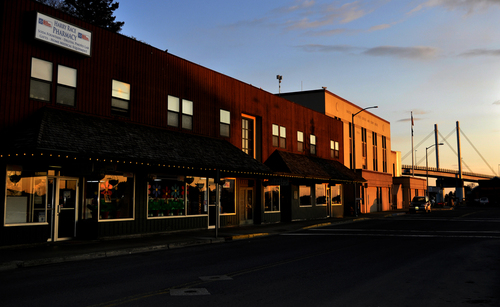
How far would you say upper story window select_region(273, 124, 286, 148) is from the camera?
30.1m

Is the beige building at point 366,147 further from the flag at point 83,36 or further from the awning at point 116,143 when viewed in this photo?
the flag at point 83,36

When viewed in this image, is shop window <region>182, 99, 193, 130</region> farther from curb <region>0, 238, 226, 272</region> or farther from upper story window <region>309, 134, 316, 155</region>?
upper story window <region>309, 134, 316, 155</region>

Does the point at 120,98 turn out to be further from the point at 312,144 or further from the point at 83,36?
the point at 312,144

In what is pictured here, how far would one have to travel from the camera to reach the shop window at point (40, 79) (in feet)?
51.9

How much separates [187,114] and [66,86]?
22.7ft

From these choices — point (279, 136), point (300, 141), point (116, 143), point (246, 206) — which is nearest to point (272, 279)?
point (116, 143)

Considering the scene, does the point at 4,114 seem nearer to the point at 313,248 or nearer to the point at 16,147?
the point at 16,147

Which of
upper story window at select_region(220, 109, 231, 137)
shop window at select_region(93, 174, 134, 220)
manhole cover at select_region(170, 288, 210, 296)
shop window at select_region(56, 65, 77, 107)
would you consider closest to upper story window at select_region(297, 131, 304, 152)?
upper story window at select_region(220, 109, 231, 137)

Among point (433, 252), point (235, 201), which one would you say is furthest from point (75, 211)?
point (433, 252)

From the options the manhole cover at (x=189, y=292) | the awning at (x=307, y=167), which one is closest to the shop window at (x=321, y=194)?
the awning at (x=307, y=167)

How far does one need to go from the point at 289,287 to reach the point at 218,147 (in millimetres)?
15169

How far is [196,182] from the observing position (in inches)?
882

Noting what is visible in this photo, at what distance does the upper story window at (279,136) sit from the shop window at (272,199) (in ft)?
9.91

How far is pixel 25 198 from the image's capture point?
1513 centimetres
